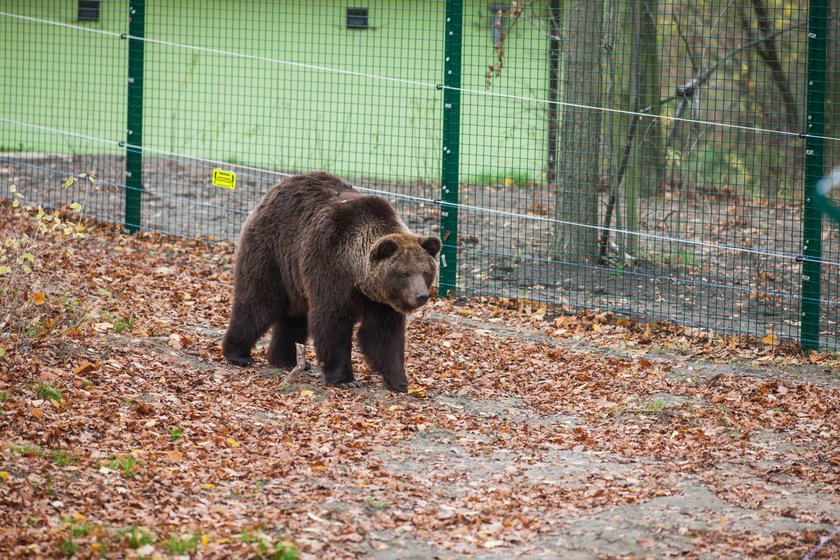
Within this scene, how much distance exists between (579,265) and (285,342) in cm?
320

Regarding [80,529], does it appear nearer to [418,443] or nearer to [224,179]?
[418,443]

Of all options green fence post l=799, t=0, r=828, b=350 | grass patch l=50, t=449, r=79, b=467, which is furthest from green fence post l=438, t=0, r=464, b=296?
grass patch l=50, t=449, r=79, b=467

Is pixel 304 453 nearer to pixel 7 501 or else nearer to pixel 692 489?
pixel 7 501

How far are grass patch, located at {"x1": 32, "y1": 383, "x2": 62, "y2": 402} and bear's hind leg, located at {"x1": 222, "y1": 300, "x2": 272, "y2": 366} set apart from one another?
198 cm

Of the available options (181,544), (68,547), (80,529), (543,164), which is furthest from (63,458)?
(543,164)

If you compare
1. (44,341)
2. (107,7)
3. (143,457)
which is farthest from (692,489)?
(107,7)

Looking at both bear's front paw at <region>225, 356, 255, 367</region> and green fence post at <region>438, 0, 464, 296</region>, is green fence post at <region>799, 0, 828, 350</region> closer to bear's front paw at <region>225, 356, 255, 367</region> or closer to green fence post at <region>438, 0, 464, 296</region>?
green fence post at <region>438, 0, 464, 296</region>

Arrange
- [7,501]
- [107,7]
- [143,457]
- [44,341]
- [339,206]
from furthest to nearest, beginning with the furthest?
[107,7] < [339,206] < [44,341] < [143,457] < [7,501]

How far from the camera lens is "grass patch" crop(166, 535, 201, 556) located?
197 inches

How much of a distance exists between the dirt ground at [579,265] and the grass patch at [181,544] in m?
5.92

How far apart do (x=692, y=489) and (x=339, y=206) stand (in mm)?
3721

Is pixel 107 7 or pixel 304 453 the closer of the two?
pixel 304 453

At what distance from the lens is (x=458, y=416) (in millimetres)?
7809

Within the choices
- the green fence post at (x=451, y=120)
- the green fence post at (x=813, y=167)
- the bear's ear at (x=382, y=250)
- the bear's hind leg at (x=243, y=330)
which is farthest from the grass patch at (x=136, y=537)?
the green fence post at (x=813, y=167)
